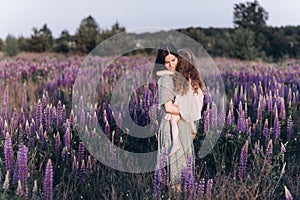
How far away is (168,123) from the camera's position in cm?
351

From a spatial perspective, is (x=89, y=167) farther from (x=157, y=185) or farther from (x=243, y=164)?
(x=243, y=164)

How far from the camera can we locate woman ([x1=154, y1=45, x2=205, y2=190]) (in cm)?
337

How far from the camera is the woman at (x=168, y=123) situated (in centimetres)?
337

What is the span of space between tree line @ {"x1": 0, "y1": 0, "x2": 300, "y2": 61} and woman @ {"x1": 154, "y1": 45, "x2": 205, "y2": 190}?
1773 cm

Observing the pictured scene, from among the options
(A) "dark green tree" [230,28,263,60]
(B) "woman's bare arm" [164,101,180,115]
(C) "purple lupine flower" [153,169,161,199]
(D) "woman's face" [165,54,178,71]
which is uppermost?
(A) "dark green tree" [230,28,263,60]

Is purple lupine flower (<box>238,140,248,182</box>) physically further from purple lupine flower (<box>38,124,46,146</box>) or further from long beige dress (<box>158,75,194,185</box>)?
purple lupine flower (<box>38,124,46,146</box>)

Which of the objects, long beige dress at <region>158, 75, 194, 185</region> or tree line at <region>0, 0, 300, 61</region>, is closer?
long beige dress at <region>158, 75, 194, 185</region>

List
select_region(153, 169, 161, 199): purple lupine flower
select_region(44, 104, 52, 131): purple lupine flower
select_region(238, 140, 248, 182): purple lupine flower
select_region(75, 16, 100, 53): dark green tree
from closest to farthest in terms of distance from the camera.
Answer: select_region(153, 169, 161, 199): purple lupine flower < select_region(238, 140, 248, 182): purple lupine flower < select_region(44, 104, 52, 131): purple lupine flower < select_region(75, 16, 100, 53): dark green tree

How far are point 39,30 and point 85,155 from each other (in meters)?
24.5

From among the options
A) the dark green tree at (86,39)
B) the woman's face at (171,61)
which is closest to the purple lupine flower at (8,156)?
the woman's face at (171,61)

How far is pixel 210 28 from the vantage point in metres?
59.7

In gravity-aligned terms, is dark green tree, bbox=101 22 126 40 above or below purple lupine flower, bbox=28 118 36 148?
above

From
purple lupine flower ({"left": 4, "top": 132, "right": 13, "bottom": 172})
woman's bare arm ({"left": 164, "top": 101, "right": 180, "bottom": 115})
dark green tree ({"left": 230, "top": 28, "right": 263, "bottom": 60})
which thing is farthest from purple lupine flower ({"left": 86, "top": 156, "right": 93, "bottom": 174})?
dark green tree ({"left": 230, "top": 28, "right": 263, "bottom": 60})

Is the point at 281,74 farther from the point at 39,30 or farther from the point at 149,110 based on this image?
the point at 39,30
